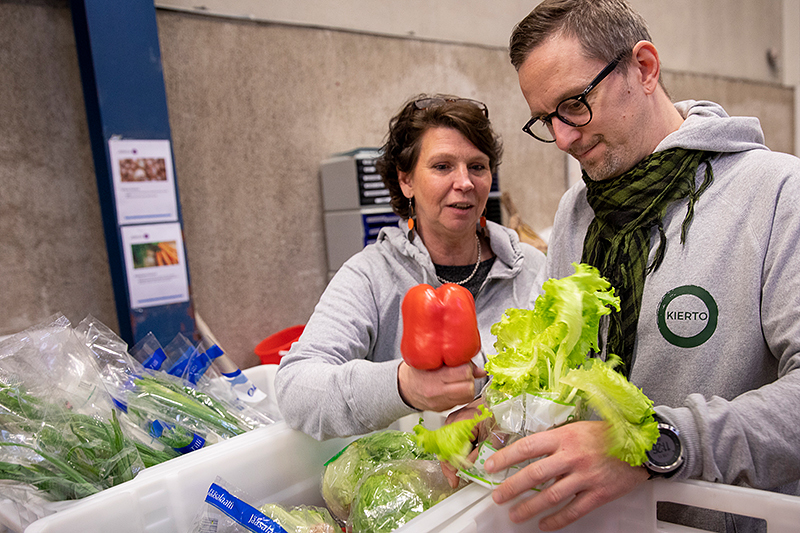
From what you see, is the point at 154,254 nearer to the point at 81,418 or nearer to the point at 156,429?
the point at 156,429

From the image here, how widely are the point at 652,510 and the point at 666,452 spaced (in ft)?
0.48

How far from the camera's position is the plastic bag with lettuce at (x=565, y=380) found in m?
0.83

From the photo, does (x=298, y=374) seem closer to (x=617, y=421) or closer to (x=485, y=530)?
(x=485, y=530)

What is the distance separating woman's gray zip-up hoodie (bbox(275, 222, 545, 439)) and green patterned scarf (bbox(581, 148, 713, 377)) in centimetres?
37

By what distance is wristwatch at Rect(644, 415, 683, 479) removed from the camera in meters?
0.90

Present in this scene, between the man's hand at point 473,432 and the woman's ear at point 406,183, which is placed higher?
the woman's ear at point 406,183

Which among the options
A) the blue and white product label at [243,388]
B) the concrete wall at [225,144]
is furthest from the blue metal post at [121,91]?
the blue and white product label at [243,388]

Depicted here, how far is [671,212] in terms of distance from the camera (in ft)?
4.05

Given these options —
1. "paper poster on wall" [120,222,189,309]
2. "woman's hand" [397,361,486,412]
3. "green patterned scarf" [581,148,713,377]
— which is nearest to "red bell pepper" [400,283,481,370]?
"woman's hand" [397,361,486,412]

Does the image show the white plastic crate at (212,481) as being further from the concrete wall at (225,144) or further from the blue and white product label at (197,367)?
the concrete wall at (225,144)

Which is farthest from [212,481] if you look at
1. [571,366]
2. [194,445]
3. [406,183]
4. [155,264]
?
[155,264]

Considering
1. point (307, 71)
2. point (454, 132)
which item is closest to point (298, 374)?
point (454, 132)

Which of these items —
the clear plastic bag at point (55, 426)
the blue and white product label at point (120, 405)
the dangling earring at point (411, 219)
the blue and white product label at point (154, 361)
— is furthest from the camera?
the dangling earring at point (411, 219)

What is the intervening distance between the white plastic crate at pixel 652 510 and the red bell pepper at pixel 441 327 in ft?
0.82
